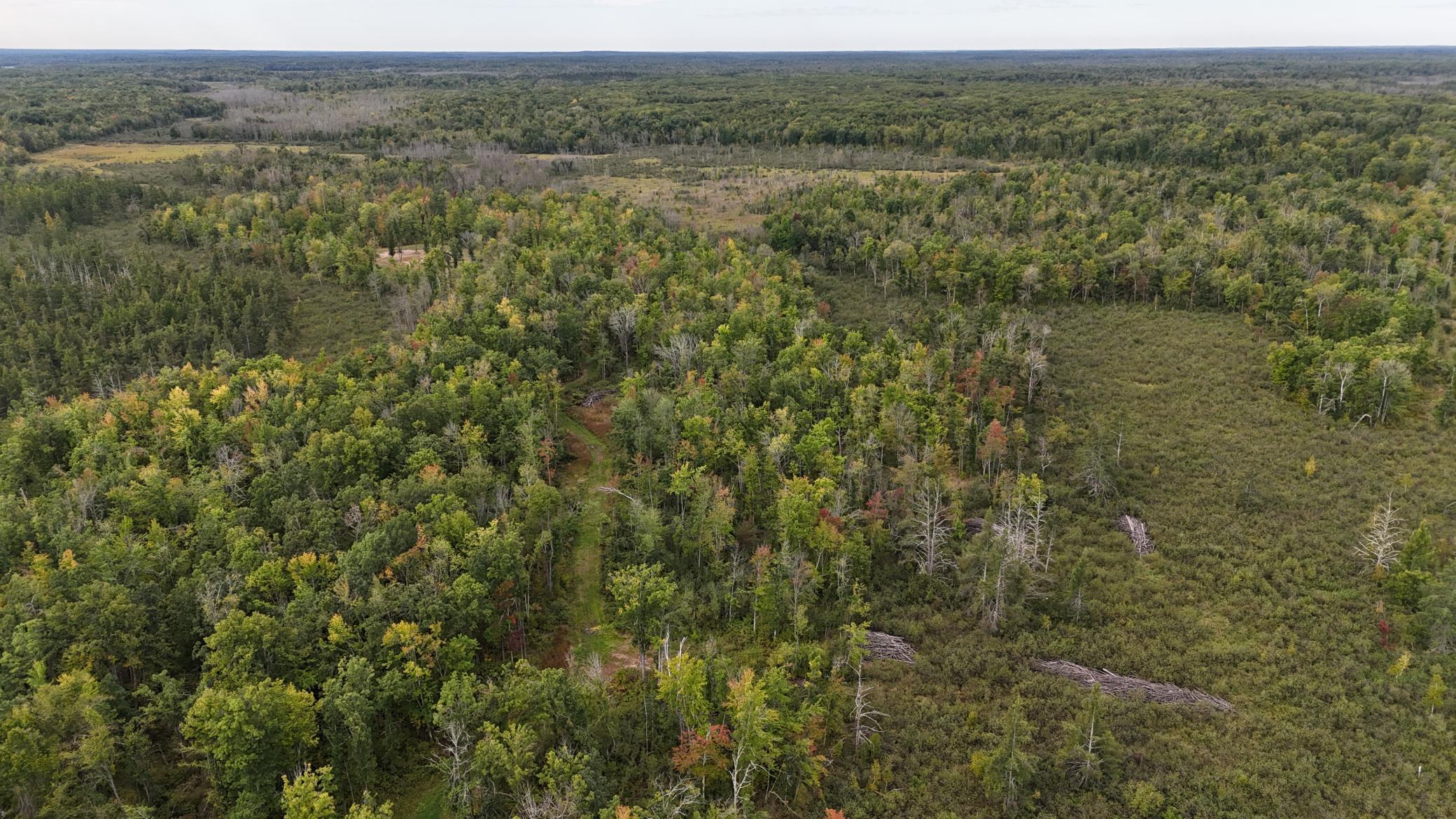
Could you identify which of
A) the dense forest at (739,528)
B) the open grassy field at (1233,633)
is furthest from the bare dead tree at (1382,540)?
the open grassy field at (1233,633)

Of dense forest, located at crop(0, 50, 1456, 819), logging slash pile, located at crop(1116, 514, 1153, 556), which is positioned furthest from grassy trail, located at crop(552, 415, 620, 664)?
logging slash pile, located at crop(1116, 514, 1153, 556)

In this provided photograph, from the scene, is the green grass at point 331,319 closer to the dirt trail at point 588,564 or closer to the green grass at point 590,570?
the dirt trail at point 588,564

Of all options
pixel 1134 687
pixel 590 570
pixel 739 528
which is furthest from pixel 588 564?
pixel 1134 687

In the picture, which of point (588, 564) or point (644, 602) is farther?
point (588, 564)

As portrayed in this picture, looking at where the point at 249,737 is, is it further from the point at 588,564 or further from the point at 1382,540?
the point at 1382,540

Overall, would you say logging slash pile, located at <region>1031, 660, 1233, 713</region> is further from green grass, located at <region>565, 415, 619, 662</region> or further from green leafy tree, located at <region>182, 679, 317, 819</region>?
green leafy tree, located at <region>182, 679, 317, 819</region>

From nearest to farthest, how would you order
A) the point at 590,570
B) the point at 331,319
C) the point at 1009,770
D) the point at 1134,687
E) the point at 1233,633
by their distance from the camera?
the point at 1009,770, the point at 1134,687, the point at 1233,633, the point at 590,570, the point at 331,319

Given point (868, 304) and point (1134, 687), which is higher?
point (868, 304)
